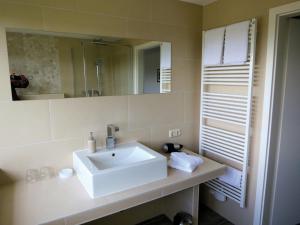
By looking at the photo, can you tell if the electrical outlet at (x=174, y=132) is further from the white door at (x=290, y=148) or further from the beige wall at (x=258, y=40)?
the white door at (x=290, y=148)

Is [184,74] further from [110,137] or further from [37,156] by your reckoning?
[37,156]

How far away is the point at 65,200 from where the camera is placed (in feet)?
4.58

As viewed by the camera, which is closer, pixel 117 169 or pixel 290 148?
pixel 117 169

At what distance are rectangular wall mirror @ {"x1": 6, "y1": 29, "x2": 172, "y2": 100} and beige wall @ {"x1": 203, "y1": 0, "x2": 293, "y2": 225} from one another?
60 centimetres

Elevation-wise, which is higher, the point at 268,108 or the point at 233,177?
the point at 268,108

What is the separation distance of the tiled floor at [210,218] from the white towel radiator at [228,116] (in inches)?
13.0

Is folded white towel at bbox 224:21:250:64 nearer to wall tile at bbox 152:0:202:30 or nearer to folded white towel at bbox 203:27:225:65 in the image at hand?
folded white towel at bbox 203:27:225:65

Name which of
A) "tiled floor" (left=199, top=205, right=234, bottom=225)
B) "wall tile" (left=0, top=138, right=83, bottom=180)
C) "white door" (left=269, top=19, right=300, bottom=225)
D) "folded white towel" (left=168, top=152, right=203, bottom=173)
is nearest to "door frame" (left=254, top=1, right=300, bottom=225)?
"white door" (left=269, top=19, right=300, bottom=225)

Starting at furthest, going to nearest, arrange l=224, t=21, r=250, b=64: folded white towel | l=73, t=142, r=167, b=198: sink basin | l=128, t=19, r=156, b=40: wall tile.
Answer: l=128, t=19, r=156, b=40: wall tile
l=224, t=21, r=250, b=64: folded white towel
l=73, t=142, r=167, b=198: sink basin

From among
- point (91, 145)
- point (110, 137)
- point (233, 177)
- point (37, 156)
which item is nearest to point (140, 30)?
point (110, 137)

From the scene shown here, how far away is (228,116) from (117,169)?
123 cm

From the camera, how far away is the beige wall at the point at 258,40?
187 centimetres

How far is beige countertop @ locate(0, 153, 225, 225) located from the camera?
1.26m

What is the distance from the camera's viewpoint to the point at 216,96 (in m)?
2.27
